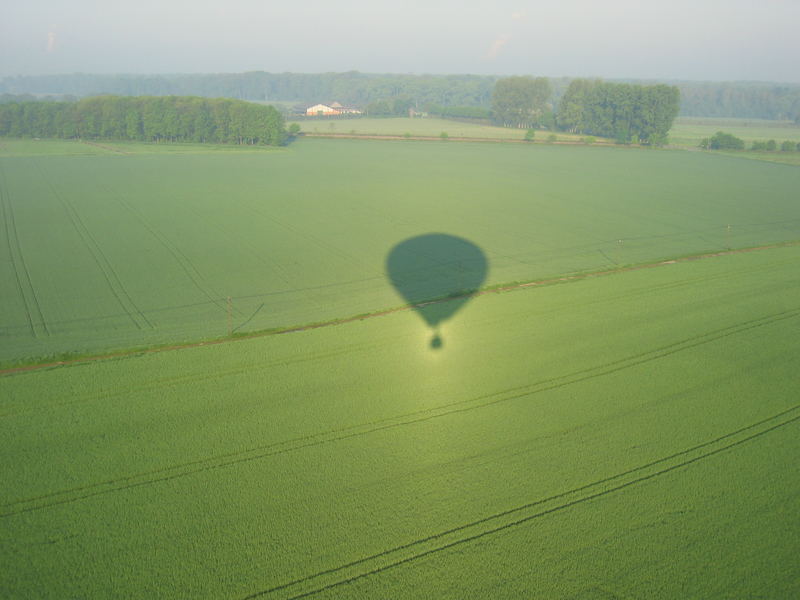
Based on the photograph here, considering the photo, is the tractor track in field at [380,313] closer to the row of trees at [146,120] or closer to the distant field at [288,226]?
the distant field at [288,226]

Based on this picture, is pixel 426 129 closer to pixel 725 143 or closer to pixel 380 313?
pixel 725 143


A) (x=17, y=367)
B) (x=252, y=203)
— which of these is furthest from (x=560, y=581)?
(x=252, y=203)

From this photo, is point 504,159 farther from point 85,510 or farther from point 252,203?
point 85,510

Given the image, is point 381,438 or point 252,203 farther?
point 252,203

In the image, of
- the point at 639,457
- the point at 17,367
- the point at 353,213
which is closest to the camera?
the point at 639,457

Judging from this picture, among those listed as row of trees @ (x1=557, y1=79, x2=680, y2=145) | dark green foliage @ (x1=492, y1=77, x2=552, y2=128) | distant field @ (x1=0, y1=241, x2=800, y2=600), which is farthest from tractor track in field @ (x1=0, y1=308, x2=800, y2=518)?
dark green foliage @ (x1=492, y1=77, x2=552, y2=128)

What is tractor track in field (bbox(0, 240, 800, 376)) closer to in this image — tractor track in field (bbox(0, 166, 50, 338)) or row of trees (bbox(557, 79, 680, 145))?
tractor track in field (bbox(0, 166, 50, 338))

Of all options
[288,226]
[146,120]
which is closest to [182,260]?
[288,226]
